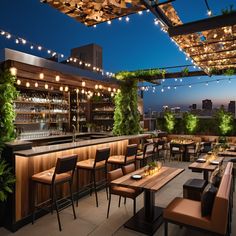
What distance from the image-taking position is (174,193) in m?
5.21

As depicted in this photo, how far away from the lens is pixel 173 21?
13.2ft

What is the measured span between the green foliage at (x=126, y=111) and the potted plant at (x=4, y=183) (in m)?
5.05

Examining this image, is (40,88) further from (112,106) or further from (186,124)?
(186,124)

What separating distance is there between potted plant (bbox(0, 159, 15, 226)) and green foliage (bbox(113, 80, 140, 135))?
505 cm

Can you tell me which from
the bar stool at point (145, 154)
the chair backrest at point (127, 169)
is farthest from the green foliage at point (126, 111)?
the chair backrest at point (127, 169)

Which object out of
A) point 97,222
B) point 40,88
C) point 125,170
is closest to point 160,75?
point 40,88

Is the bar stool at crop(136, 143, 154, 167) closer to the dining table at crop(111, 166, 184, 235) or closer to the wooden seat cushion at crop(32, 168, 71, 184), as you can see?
the dining table at crop(111, 166, 184, 235)

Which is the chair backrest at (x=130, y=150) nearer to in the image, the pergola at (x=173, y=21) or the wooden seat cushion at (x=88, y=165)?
the wooden seat cushion at (x=88, y=165)

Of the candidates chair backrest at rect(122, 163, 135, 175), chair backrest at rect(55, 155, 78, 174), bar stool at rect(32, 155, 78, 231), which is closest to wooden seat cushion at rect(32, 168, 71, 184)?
bar stool at rect(32, 155, 78, 231)

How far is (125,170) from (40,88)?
18.6 feet

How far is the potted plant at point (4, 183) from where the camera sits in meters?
3.51

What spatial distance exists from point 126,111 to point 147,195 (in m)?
5.04

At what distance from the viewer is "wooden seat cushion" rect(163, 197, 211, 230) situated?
2.78 m

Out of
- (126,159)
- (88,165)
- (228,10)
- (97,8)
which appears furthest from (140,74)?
(97,8)
